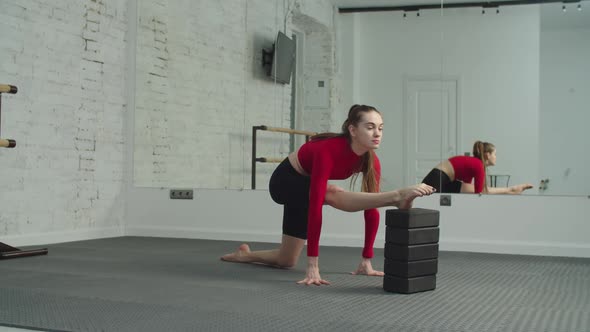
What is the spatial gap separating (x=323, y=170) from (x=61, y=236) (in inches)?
121

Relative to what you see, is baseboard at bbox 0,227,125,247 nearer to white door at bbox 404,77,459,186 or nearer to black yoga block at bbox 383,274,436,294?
white door at bbox 404,77,459,186

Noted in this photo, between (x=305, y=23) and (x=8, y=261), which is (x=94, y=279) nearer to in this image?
(x=8, y=261)

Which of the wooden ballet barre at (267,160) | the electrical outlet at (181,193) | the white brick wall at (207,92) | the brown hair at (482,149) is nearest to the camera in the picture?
the brown hair at (482,149)

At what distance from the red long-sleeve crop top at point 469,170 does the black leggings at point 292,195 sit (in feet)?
5.85

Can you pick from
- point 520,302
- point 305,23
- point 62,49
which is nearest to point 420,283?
point 520,302

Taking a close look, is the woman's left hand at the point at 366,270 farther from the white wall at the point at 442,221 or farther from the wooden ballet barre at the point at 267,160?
the wooden ballet barre at the point at 267,160

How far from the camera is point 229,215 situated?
6.41 m

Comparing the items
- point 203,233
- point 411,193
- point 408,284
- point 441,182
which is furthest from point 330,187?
point 203,233

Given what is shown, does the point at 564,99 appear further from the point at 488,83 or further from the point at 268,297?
the point at 268,297

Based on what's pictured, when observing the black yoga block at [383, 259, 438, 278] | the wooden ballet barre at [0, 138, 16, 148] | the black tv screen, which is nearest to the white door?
the black tv screen

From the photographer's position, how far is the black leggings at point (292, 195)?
4.03 m

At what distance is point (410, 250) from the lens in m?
3.35

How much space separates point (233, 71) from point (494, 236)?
2.66 metres

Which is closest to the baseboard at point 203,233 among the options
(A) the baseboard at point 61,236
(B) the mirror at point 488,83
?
(A) the baseboard at point 61,236
